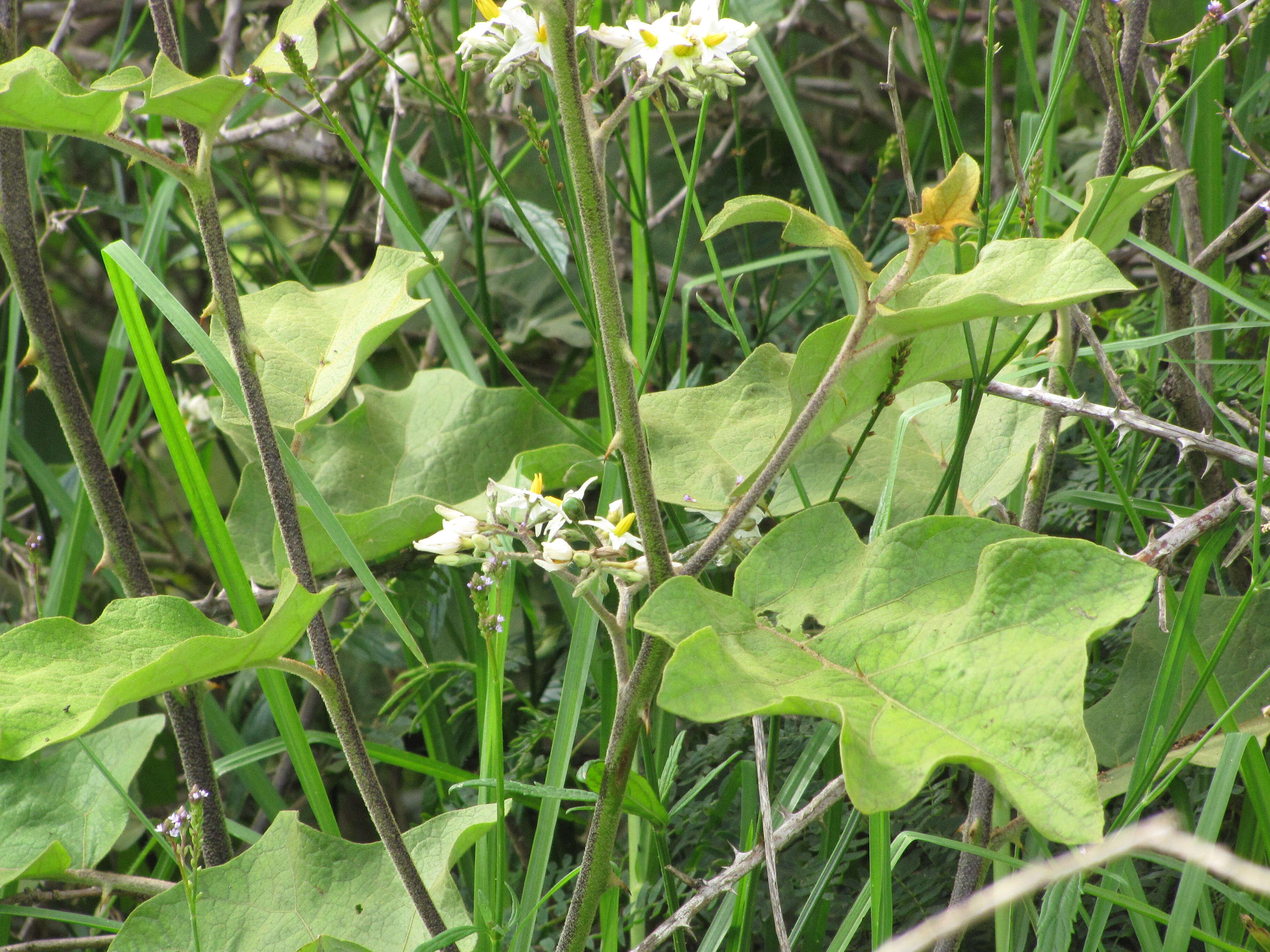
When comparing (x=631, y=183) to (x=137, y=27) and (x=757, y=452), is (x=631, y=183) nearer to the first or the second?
(x=757, y=452)

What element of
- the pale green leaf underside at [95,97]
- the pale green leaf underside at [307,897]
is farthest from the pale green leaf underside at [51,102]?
the pale green leaf underside at [307,897]

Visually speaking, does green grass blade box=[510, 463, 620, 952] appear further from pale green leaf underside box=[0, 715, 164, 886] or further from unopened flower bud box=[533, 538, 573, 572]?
pale green leaf underside box=[0, 715, 164, 886]

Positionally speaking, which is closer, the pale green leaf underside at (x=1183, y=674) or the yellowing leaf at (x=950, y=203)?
the yellowing leaf at (x=950, y=203)

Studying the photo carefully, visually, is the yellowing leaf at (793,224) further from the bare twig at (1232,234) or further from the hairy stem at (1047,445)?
the bare twig at (1232,234)

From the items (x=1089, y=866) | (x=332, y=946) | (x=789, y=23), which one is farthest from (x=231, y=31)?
(x=1089, y=866)

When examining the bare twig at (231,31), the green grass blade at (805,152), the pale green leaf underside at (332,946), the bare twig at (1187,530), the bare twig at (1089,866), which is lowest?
the pale green leaf underside at (332,946)

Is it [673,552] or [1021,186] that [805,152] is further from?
[673,552]
